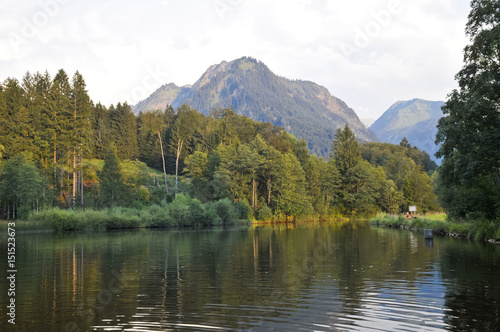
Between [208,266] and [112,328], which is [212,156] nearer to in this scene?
[208,266]

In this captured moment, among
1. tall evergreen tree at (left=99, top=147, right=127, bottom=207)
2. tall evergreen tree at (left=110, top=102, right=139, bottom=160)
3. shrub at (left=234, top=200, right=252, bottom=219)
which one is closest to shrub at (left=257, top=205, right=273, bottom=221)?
shrub at (left=234, top=200, right=252, bottom=219)

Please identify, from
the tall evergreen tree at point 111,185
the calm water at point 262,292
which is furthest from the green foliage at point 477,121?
the tall evergreen tree at point 111,185

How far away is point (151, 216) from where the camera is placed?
213ft

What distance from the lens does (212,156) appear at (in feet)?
294

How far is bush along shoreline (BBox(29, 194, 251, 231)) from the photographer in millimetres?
56625

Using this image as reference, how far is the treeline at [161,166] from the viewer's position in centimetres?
7175

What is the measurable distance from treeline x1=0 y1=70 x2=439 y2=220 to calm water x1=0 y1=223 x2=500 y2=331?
155 ft

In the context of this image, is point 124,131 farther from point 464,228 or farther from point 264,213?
point 464,228

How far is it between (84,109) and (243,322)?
72270 millimetres

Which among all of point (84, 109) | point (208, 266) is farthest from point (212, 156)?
point (208, 266)

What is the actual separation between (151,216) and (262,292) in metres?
52.1

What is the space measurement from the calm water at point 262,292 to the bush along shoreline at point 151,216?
32937 millimetres

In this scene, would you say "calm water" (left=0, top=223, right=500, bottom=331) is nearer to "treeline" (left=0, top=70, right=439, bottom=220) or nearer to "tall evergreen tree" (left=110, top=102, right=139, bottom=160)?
"treeline" (left=0, top=70, right=439, bottom=220)

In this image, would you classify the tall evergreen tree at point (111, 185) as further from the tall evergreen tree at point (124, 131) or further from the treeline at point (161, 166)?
the tall evergreen tree at point (124, 131)
